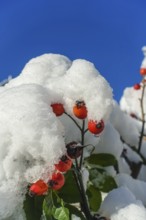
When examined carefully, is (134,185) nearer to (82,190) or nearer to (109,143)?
(109,143)

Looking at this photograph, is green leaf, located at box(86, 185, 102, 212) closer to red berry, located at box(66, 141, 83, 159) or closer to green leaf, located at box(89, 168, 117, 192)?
green leaf, located at box(89, 168, 117, 192)

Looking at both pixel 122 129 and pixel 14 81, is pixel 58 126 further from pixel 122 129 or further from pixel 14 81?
pixel 122 129

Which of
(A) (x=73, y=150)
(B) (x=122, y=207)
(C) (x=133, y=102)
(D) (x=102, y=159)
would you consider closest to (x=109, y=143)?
(D) (x=102, y=159)

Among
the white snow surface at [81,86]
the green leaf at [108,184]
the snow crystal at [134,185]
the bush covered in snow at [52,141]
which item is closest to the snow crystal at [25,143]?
the bush covered in snow at [52,141]

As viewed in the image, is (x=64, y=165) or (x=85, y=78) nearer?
(x=64, y=165)

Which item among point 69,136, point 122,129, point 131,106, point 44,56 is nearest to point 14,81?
point 44,56

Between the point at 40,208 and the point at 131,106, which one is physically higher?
the point at 131,106

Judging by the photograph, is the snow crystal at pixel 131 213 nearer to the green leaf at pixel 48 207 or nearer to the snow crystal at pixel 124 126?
the green leaf at pixel 48 207
